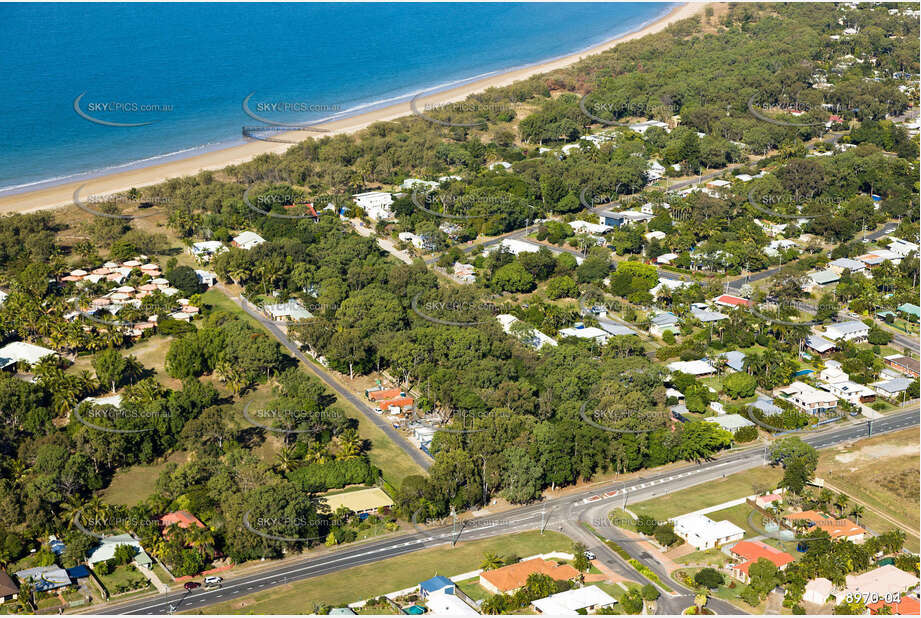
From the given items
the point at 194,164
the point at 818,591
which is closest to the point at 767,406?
the point at 818,591

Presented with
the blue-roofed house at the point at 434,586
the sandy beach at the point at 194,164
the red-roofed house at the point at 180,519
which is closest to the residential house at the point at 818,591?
the blue-roofed house at the point at 434,586

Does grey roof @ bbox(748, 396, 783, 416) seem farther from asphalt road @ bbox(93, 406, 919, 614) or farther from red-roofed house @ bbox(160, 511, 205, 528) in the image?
red-roofed house @ bbox(160, 511, 205, 528)

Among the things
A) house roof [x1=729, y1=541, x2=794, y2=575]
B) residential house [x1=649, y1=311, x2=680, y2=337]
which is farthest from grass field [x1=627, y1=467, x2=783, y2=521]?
residential house [x1=649, y1=311, x2=680, y2=337]

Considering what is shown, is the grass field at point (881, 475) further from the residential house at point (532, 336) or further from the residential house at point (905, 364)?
the residential house at point (532, 336)

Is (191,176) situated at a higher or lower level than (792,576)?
higher

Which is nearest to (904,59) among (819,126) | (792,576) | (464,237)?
(819,126)

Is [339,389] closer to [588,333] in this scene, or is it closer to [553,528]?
[588,333]

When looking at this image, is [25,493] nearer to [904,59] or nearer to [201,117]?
[201,117]
